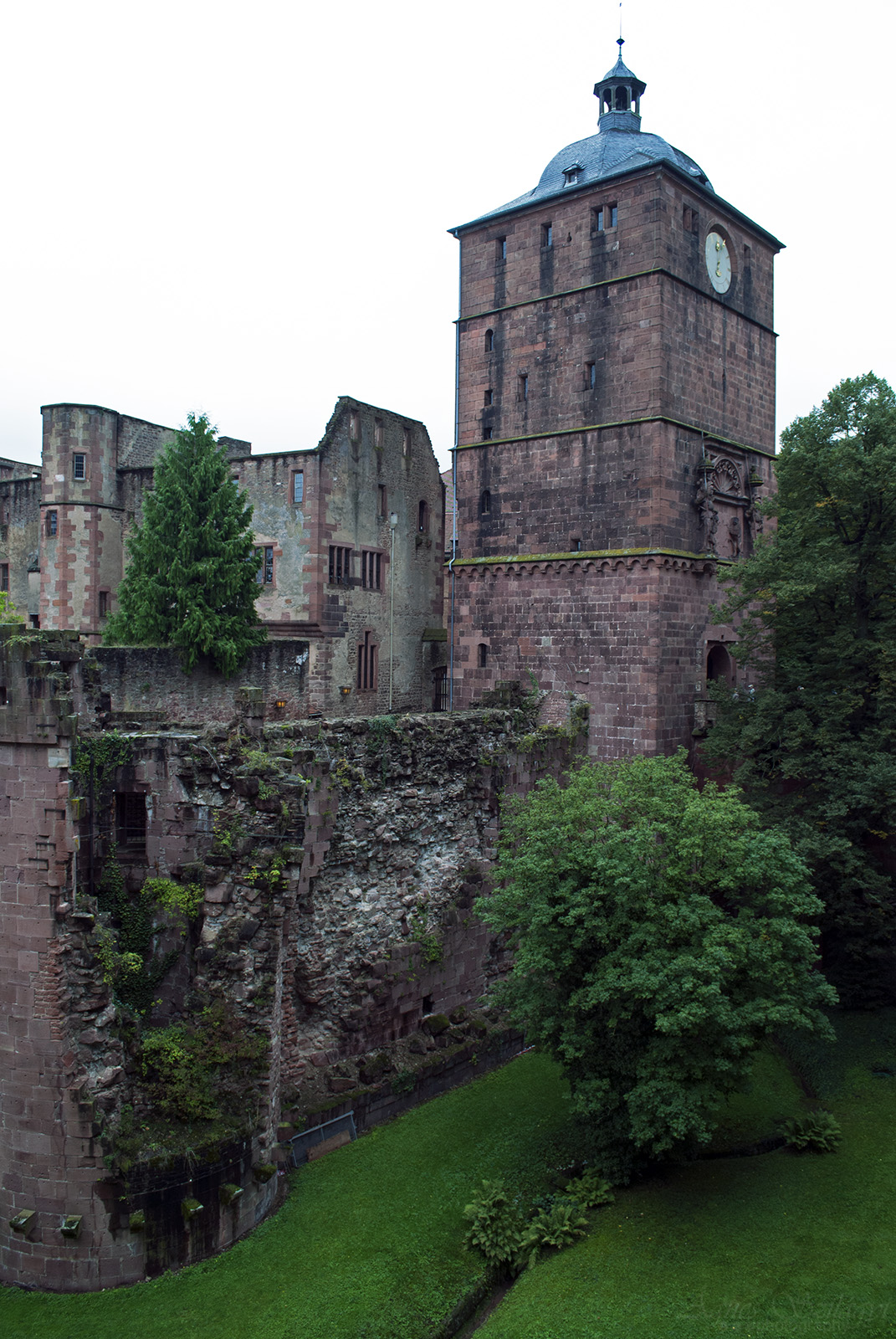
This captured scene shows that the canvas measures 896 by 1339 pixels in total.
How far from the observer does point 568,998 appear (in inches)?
616

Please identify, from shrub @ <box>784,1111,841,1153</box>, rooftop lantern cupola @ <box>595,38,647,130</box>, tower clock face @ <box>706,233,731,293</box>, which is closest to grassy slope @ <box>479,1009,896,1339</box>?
shrub @ <box>784,1111,841,1153</box>

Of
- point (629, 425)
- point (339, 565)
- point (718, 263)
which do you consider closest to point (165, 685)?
point (339, 565)

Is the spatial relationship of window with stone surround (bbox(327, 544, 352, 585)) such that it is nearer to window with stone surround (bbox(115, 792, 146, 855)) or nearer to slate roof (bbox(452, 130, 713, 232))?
slate roof (bbox(452, 130, 713, 232))

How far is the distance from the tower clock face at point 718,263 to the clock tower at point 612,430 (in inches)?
3.6

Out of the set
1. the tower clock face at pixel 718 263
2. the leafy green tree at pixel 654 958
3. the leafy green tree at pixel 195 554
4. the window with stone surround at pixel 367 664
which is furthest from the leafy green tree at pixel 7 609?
the tower clock face at pixel 718 263

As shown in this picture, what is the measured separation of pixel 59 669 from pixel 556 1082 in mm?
12065

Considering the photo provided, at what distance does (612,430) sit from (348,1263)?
21.6m

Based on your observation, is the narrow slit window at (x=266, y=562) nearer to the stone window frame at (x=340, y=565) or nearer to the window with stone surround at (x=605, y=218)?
the stone window frame at (x=340, y=565)

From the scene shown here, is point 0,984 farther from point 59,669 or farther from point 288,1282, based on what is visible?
point 288,1282

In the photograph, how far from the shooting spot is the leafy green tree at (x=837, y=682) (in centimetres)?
2056

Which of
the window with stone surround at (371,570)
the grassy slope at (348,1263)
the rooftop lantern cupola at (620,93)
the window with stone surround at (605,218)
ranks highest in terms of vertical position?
the rooftop lantern cupola at (620,93)

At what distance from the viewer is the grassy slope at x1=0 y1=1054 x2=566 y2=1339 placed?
12195 mm

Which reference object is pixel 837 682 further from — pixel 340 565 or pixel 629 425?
pixel 340 565

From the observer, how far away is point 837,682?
859 inches
